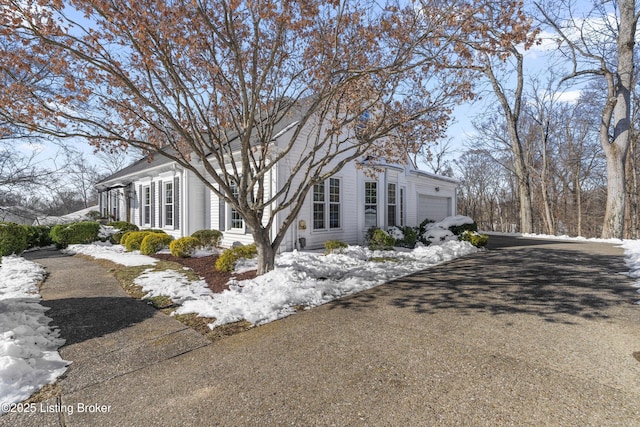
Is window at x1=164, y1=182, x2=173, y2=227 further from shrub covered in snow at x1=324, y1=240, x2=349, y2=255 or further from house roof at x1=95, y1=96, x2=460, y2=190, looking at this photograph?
shrub covered in snow at x1=324, y1=240, x2=349, y2=255

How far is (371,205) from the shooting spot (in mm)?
12180

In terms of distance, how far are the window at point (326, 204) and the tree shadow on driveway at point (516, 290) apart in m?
4.20

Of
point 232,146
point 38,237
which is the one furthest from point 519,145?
point 38,237

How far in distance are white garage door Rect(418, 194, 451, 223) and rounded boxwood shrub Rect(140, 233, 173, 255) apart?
1140cm

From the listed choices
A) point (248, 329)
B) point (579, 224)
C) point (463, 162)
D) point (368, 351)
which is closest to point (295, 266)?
point (248, 329)

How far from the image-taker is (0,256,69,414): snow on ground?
8.53 ft

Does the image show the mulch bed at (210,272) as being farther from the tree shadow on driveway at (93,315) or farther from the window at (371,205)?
the window at (371,205)

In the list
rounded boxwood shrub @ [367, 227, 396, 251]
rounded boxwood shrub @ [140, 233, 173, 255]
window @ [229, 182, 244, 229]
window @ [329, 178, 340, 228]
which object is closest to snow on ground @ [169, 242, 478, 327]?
rounded boxwood shrub @ [367, 227, 396, 251]

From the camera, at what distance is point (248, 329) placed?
3.96m

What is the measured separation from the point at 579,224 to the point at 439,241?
17206 mm

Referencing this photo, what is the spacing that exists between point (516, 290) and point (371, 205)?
6962 millimetres

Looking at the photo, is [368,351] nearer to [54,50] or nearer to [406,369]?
[406,369]

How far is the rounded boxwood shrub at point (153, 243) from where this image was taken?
33.2ft

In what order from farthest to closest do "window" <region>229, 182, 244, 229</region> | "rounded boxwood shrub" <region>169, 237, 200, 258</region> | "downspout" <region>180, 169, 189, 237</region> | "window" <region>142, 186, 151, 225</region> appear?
"window" <region>142, 186, 151, 225</region>, "downspout" <region>180, 169, 189, 237</region>, "window" <region>229, 182, 244, 229</region>, "rounded boxwood shrub" <region>169, 237, 200, 258</region>
